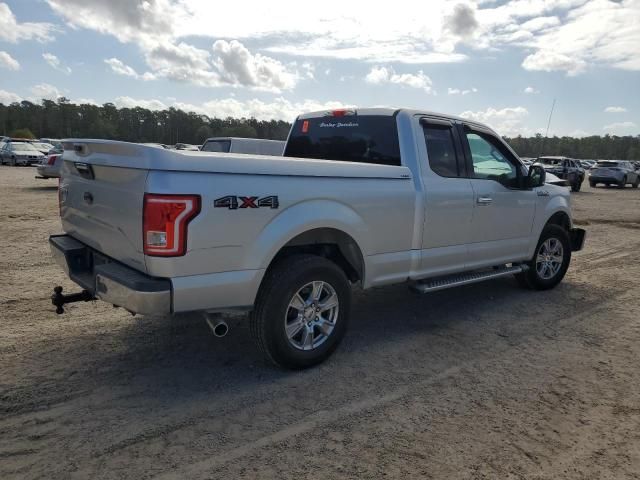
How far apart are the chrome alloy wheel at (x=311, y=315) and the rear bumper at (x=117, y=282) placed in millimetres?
987

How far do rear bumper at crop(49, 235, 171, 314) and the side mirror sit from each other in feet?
14.2

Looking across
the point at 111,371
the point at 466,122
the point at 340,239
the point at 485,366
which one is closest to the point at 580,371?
the point at 485,366

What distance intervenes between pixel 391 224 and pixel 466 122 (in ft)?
5.75

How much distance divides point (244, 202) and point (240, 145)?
11368 millimetres

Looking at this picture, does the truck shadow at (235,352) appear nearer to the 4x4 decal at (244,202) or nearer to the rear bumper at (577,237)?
the 4x4 decal at (244,202)

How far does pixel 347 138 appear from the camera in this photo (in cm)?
505

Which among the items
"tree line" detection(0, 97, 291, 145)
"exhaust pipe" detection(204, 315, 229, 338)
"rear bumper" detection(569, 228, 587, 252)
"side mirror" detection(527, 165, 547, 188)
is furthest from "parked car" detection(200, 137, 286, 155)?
"tree line" detection(0, 97, 291, 145)

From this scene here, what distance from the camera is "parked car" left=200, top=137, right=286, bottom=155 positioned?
45.9 ft

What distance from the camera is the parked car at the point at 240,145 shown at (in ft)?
45.9

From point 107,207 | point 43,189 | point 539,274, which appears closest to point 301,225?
point 107,207

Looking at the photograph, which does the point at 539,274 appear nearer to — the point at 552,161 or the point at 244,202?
the point at 244,202

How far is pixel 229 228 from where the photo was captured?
10.5 ft

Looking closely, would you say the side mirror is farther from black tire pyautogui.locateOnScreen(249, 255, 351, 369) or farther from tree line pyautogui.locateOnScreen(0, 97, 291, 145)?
tree line pyautogui.locateOnScreen(0, 97, 291, 145)

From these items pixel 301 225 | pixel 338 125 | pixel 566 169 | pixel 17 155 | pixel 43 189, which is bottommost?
pixel 43 189
